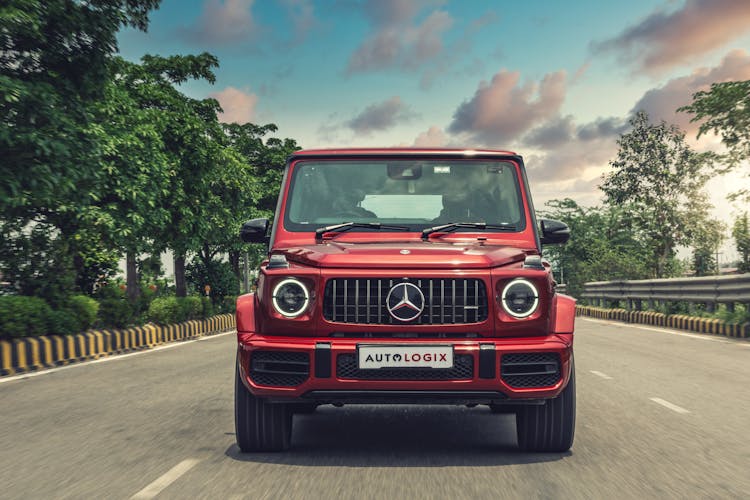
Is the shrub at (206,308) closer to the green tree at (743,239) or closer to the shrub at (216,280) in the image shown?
the shrub at (216,280)

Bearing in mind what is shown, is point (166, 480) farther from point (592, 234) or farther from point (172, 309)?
point (592, 234)

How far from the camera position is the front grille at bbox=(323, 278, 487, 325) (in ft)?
16.7

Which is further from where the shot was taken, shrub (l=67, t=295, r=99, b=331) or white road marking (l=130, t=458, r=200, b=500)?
shrub (l=67, t=295, r=99, b=331)

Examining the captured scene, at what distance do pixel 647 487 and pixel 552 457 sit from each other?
84 cm

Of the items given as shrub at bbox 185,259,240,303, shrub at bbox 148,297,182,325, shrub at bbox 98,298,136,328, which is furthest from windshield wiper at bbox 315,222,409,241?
shrub at bbox 185,259,240,303

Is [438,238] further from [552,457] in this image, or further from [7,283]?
[7,283]

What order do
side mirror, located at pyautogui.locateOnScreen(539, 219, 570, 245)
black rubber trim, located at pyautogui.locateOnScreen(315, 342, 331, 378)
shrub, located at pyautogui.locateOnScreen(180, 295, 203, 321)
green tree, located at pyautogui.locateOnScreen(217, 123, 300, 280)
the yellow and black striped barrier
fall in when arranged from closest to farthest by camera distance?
black rubber trim, located at pyautogui.locateOnScreen(315, 342, 331, 378) < side mirror, located at pyautogui.locateOnScreen(539, 219, 570, 245) < the yellow and black striped barrier < shrub, located at pyautogui.locateOnScreen(180, 295, 203, 321) < green tree, located at pyautogui.locateOnScreen(217, 123, 300, 280)

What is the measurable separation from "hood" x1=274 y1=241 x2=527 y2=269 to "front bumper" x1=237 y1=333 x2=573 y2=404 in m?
0.44

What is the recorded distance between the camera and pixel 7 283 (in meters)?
14.3

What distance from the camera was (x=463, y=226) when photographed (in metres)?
6.05

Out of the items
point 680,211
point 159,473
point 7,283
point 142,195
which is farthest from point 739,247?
point 680,211

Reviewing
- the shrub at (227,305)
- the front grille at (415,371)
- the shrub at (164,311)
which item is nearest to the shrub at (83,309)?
the shrub at (164,311)

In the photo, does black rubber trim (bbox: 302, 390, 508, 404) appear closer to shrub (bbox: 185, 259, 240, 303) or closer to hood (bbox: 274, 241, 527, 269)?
hood (bbox: 274, 241, 527, 269)

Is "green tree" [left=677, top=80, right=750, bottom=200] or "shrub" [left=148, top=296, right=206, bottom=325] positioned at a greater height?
"green tree" [left=677, top=80, right=750, bottom=200]
